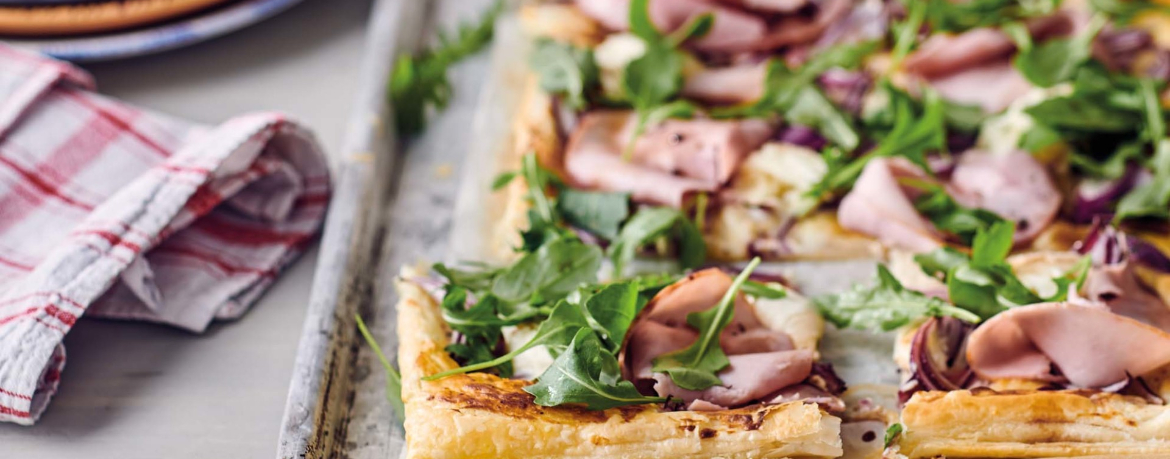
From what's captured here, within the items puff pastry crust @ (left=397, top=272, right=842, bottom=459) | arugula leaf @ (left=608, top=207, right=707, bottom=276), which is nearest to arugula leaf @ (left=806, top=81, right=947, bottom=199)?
arugula leaf @ (left=608, top=207, right=707, bottom=276)

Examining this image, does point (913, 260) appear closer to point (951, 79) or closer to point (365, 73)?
point (951, 79)

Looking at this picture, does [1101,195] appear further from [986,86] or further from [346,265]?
[346,265]

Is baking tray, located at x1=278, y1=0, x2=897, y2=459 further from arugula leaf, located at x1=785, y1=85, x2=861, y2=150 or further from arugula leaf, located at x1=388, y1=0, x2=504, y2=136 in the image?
arugula leaf, located at x1=785, y1=85, x2=861, y2=150

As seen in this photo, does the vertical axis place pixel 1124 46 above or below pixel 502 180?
above

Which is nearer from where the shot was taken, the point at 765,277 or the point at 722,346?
the point at 722,346

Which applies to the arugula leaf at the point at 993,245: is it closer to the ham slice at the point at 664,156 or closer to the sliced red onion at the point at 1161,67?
the ham slice at the point at 664,156

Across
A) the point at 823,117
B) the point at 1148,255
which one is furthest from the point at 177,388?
the point at 1148,255
